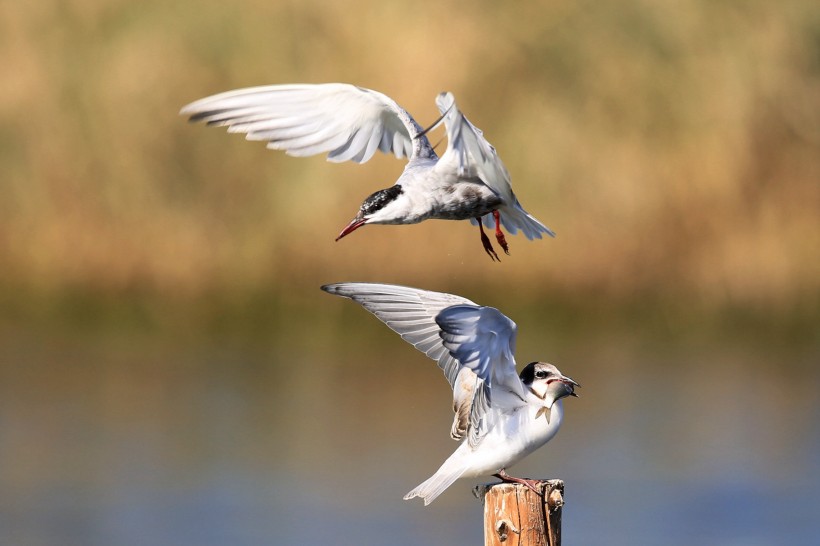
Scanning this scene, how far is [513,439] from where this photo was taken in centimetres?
525

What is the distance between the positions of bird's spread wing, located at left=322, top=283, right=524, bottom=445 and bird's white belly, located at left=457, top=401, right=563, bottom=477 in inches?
2.2

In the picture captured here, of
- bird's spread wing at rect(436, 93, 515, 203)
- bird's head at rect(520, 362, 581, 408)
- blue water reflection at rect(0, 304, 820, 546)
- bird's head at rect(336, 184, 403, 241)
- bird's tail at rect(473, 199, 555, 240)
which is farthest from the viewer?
blue water reflection at rect(0, 304, 820, 546)

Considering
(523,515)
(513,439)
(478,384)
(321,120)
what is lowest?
(523,515)

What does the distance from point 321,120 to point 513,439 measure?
4.56ft

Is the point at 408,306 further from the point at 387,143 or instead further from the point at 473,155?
the point at 387,143

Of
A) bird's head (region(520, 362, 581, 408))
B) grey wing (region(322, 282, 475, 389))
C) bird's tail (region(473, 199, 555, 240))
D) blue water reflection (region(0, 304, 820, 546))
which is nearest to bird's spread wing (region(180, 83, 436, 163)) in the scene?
bird's tail (region(473, 199, 555, 240))

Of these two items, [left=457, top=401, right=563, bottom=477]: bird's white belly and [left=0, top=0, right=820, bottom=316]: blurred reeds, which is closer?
[left=457, top=401, right=563, bottom=477]: bird's white belly

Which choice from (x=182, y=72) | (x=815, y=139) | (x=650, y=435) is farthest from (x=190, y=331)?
(x=815, y=139)

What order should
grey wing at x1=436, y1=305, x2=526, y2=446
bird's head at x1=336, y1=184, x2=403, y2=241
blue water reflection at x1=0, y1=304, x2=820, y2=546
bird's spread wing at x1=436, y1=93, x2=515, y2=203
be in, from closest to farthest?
1. grey wing at x1=436, y1=305, x2=526, y2=446
2. bird's spread wing at x1=436, y1=93, x2=515, y2=203
3. bird's head at x1=336, y1=184, x2=403, y2=241
4. blue water reflection at x1=0, y1=304, x2=820, y2=546

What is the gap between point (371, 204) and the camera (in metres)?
5.39

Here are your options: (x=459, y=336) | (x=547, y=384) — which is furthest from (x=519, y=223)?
(x=459, y=336)

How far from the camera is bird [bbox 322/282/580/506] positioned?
5012mm

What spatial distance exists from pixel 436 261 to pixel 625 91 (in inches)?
97.2

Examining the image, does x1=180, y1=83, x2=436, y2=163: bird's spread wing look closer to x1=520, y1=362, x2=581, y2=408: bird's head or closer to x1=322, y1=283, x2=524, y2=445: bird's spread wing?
x1=322, y1=283, x2=524, y2=445: bird's spread wing
